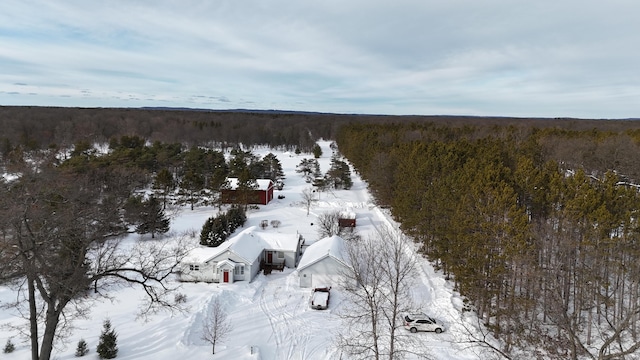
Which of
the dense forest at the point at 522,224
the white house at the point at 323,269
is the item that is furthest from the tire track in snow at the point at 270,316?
the dense forest at the point at 522,224

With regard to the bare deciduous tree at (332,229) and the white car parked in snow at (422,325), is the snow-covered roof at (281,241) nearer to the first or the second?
the bare deciduous tree at (332,229)

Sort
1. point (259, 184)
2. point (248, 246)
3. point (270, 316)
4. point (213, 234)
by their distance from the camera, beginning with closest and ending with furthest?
point (270, 316) → point (248, 246) → point (213, 234) → point (259, 184)

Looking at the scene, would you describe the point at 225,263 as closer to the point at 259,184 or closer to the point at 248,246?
the point at 248,246

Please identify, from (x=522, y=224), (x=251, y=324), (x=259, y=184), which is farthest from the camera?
(x=259, y=184)

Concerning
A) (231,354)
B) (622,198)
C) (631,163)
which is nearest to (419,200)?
(622,198)

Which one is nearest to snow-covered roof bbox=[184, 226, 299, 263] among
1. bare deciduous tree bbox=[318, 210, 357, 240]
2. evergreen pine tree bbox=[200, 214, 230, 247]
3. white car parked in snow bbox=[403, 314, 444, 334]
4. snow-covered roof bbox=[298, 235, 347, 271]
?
evergreen pine tree bbox=[200, 214, 230, 247]

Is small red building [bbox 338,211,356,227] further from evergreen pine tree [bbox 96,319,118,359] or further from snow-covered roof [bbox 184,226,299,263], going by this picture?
evergreen pine tree [bbox 96,319,118,359]

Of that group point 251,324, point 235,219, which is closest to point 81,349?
point 251,324
